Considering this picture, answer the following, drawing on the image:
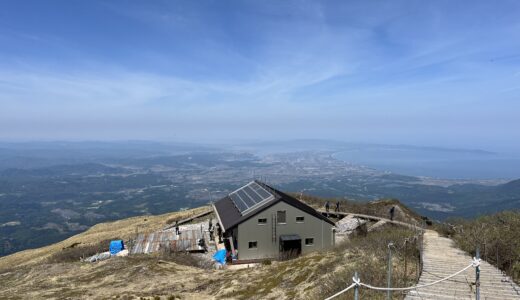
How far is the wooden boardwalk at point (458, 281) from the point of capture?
43.2 ft

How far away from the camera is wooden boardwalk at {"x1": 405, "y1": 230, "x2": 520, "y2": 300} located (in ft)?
43.2

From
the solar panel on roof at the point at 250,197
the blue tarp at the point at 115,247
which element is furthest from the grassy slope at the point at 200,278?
the solar panel on roof at the point at 250,197

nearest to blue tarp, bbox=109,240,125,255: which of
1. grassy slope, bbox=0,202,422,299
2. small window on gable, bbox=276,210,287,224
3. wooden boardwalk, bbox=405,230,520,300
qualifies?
grassy slope, bbox=0,202,422,299

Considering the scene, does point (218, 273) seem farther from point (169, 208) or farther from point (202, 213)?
point (169, 208)

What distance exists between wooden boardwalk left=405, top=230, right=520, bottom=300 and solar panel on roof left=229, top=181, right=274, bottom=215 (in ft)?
57.4

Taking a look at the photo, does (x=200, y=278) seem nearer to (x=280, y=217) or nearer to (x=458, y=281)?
(x=280, y=217)

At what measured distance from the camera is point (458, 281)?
14.6 metres

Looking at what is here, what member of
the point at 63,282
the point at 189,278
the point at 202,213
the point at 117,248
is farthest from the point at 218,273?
the point at 202,213

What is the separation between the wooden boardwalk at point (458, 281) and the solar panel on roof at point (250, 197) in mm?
17508

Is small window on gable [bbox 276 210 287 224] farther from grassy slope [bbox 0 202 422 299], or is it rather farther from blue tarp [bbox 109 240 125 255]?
blue tarp [bbox 109 240 125 255]

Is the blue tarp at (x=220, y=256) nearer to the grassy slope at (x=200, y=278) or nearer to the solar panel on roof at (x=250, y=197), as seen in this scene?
the solar panel on roof at (x=250, y=197)

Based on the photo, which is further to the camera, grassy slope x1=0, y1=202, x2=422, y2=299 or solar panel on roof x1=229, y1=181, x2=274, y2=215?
solar panel on roof x1=229, y1=181, x2=274, y2=215

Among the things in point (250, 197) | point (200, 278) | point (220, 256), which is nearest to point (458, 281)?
point (200, 278)

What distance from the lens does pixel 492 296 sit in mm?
13055
